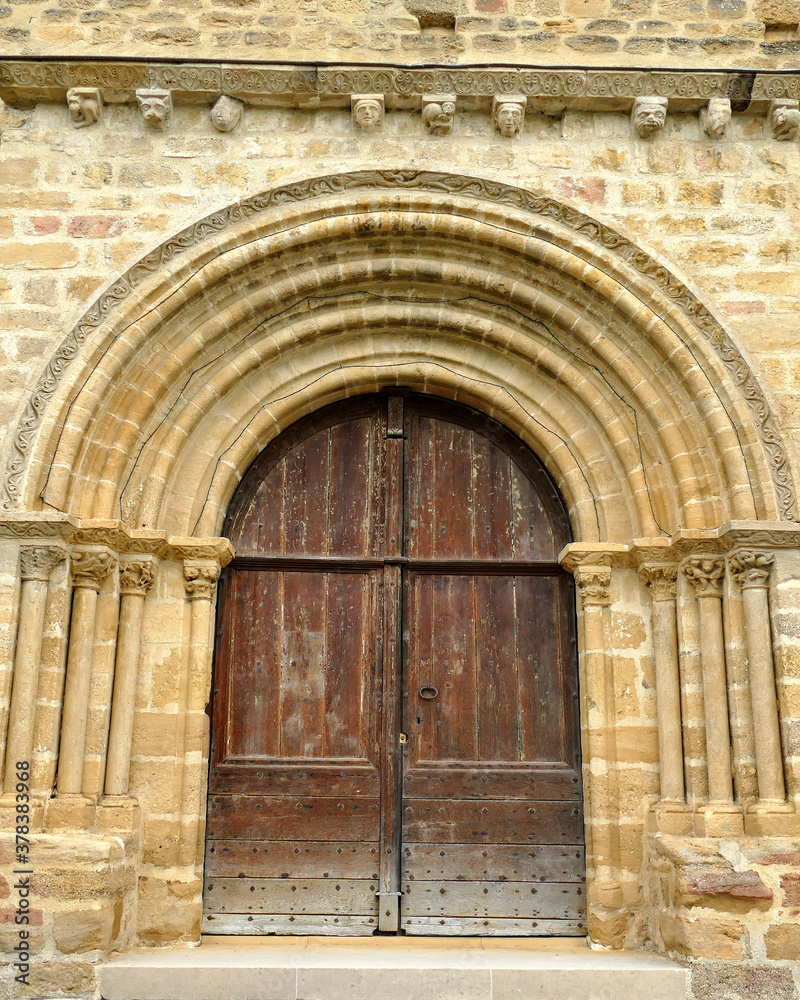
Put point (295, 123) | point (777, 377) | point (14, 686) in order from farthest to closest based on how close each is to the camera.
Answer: point (295, 123)
point (777, 377)
point (14, 686)

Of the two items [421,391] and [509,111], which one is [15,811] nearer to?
[421,391]

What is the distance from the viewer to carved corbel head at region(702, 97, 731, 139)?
5.39m

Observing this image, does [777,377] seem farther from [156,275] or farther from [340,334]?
[156,275]

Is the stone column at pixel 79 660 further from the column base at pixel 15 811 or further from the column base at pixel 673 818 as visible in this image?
the column base at pixel 673 818

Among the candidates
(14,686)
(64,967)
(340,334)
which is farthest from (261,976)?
(340,334)

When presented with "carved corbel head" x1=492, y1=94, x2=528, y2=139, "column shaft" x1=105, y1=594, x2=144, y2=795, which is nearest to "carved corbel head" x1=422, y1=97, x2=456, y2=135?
"carved corbel head" x1=492, y1=94, x2=528, y2=139

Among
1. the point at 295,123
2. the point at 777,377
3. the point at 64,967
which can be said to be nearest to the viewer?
the point at 64,967

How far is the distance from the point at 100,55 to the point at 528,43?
242cm

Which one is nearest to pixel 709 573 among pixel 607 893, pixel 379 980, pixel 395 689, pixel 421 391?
pixel 607 893

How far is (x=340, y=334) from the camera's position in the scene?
18.8 feet

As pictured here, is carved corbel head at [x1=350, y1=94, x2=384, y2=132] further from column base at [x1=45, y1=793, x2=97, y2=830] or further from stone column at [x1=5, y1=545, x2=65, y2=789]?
column base at [x1=45, y1=793, x2=97, y2=830]

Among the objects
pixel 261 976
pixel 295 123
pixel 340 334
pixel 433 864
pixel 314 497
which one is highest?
pixel 295 123

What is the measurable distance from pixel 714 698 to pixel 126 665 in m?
3.04

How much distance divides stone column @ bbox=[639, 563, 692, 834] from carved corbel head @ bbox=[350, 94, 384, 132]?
291cm
